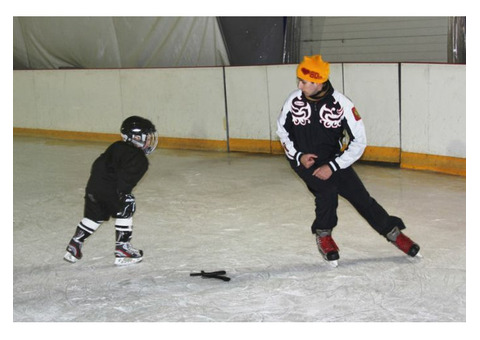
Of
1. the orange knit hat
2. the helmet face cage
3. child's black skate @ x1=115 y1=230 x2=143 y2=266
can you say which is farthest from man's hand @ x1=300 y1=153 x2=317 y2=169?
child's black skate @ x1=115 y1=230 x2=143 y2=266

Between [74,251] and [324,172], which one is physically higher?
[324,172]

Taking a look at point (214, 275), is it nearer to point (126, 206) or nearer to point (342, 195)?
point (126, 206)

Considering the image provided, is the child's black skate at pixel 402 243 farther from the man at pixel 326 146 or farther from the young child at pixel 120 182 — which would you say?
the young child at pixel 120 182

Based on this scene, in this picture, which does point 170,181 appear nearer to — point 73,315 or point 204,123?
point 204,123

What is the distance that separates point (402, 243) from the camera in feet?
16.3

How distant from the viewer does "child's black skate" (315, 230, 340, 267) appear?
4934 millimetres

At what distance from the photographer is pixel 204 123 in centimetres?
1023

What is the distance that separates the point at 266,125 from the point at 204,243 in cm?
418

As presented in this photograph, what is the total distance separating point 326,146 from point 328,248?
0.69m

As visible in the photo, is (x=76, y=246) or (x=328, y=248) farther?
(x=76, y=246)

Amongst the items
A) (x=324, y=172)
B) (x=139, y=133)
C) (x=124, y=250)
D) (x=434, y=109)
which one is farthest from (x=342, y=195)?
(x=434, y=109)

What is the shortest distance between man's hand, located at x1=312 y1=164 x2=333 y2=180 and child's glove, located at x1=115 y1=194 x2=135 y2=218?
122cm

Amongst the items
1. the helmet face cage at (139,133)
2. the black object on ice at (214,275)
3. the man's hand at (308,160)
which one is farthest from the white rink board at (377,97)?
the helmet face cage at (139,133)

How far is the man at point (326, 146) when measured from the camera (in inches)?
182
